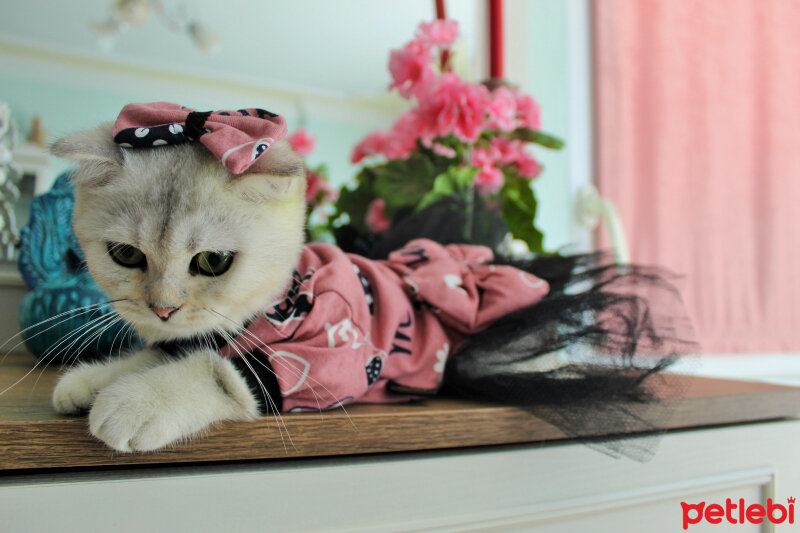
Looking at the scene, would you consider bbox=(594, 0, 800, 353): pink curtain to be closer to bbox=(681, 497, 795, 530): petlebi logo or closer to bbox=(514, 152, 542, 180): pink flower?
bbox=(514, 152, 542, 180): pink flower

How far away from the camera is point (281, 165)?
0.40m

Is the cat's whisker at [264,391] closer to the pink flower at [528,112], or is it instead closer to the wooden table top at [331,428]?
the wooden table top at [331,428]

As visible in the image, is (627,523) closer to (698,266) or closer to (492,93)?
(492,93)

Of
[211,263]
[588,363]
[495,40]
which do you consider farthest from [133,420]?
[495,40]

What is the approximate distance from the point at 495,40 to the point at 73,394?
1.03 meters

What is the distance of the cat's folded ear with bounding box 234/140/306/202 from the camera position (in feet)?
1.30

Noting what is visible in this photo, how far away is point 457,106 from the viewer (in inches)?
31.3

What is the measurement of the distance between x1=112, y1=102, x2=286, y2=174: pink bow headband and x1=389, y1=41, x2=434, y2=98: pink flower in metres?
0.46

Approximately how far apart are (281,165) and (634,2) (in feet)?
3.97

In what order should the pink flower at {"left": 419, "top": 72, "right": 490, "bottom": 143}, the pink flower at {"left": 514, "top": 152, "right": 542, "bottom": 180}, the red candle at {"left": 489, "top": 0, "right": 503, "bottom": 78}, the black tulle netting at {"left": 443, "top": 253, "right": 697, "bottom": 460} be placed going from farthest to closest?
the red candle at {"left": 489, "top": 0, "right": 503, "bottom": 78} < the pink flower at {"left": 514, "top": 152, "right": 542, "bottom": 180} < the pink flower at {"left": 419, "top": 72, "right": 490, "bottom": 143} < the black tulle netting at {"left": 443, "top": 253, "right": 697, "bottom": 460}

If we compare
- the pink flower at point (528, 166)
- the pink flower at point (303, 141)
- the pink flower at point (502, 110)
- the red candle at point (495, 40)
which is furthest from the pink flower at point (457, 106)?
the red candle at point (495, 40)

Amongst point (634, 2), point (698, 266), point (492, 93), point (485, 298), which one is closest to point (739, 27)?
point (634, 2)

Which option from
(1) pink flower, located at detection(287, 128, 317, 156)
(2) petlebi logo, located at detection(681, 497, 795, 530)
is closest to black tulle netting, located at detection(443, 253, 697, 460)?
(2) petlebi logo, located at detection(681, 497, 795, 530)

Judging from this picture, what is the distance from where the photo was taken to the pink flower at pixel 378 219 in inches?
33.8
